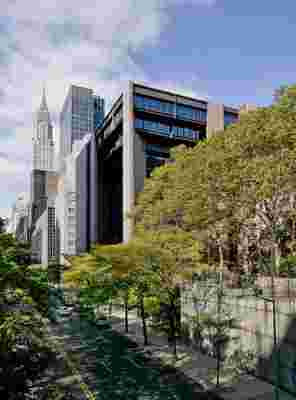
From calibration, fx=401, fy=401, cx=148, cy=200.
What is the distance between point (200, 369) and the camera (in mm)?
26438

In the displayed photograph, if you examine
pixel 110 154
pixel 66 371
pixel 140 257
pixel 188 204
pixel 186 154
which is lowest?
pixel 66 371

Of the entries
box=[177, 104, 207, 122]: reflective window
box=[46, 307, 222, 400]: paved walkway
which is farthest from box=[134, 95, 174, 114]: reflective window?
box=[46, 307, 222, 400]: paved walkway

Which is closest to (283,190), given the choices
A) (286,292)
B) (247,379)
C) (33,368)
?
(286,292)

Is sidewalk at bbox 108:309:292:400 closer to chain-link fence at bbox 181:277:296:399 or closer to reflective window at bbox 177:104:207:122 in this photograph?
chain-link fence at bbox 181:277:296:399

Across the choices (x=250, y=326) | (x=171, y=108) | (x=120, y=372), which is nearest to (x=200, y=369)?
(x=250, y=326)

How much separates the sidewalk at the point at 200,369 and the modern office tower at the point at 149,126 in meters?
40.6

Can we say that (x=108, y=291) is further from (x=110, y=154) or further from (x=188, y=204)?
(x=110, y=154)

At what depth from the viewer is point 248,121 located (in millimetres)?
34906

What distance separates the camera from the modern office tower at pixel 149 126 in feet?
265

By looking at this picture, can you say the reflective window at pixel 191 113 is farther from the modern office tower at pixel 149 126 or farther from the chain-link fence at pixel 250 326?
the chain-link fence at pixel 250 326

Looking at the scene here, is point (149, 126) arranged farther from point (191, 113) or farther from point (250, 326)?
point (250, 326)

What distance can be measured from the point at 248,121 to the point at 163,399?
23.6 metres

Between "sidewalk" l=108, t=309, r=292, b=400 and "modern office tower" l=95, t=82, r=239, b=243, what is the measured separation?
1598 inches

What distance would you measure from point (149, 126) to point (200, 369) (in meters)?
63.3
